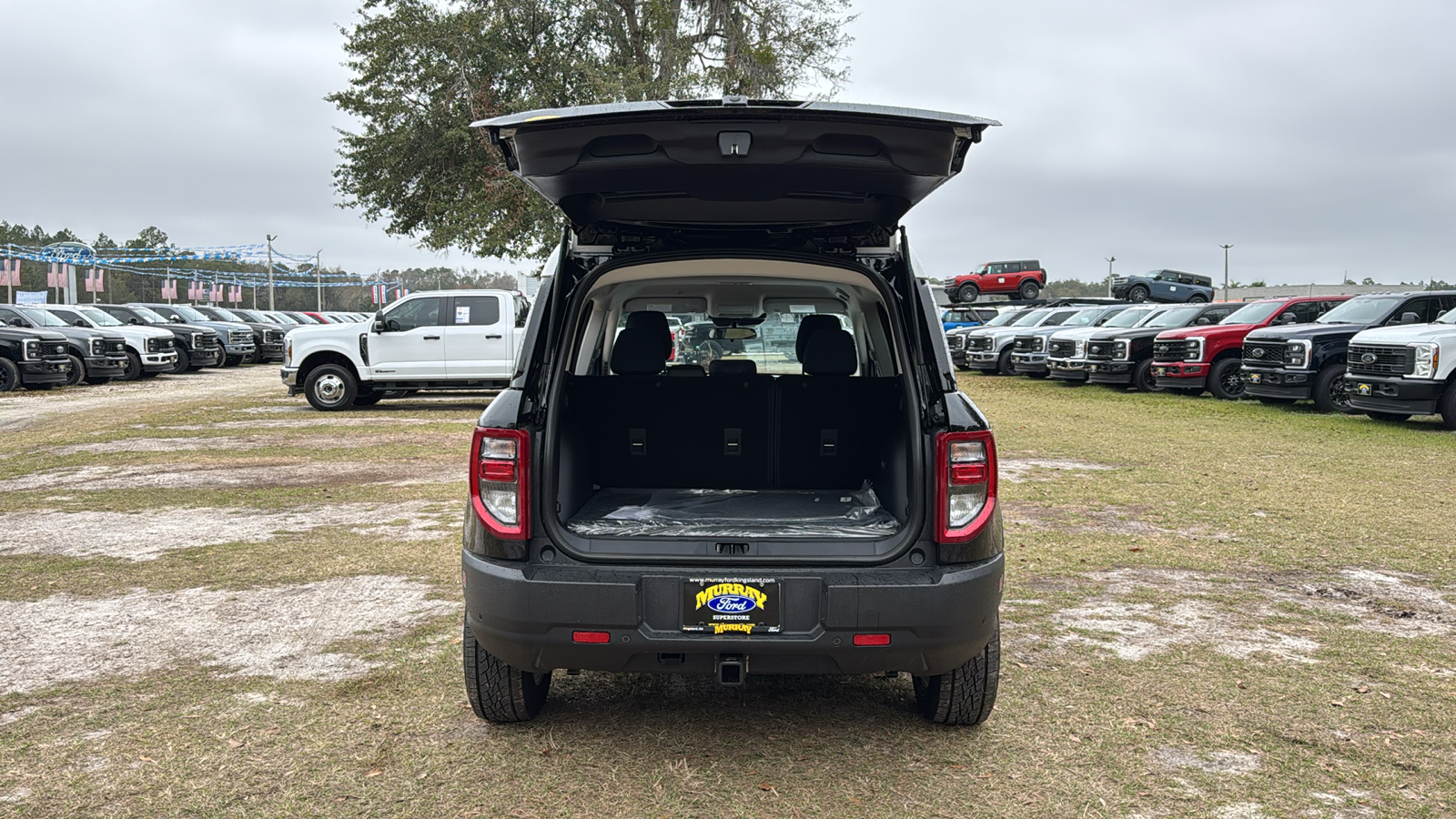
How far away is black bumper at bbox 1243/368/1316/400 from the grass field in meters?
8.06

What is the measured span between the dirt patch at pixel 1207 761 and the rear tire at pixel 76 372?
921 inches

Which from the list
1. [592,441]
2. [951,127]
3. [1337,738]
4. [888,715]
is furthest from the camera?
[592,441]

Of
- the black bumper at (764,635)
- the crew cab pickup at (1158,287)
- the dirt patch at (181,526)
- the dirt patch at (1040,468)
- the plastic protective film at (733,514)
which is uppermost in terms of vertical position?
the crew cab pickup at (1158,287)

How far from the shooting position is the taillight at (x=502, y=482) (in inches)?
142

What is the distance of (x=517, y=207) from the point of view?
89.2 ft

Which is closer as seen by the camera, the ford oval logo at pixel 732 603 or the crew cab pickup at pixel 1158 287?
the ford oval logo at pixel 732 603

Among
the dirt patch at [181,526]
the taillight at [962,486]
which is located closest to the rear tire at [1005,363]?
the dirt patch at [181,526]

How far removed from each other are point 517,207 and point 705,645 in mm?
24877

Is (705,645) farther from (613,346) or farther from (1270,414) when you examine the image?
(1270,414)

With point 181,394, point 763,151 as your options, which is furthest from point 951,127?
point 181,394

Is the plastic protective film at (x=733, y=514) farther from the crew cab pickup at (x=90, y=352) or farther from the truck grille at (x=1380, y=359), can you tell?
the crew cab pickup at (x=90, y=352)

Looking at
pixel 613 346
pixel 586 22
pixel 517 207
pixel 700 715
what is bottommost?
pixel 700 715

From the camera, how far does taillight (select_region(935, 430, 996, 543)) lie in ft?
11.7

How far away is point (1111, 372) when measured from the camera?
70.1 ft
